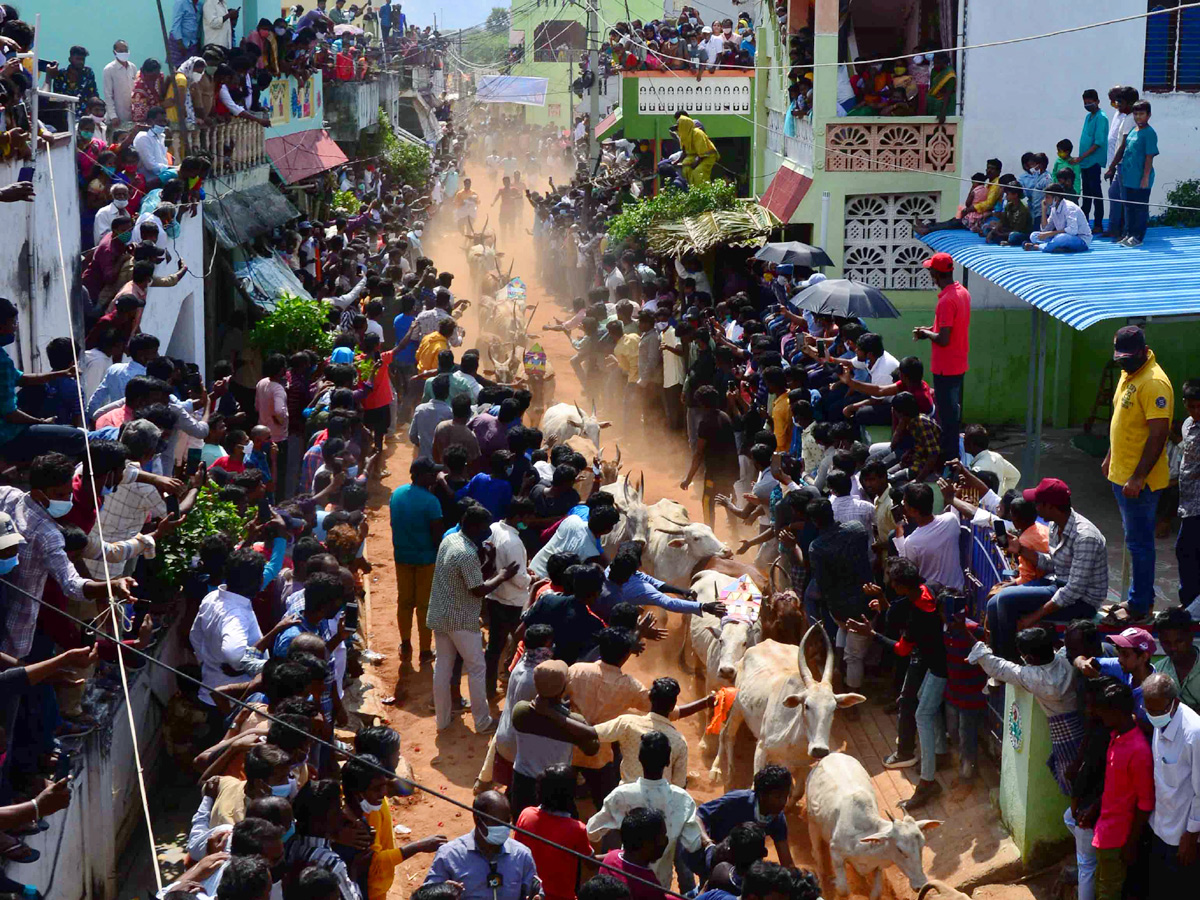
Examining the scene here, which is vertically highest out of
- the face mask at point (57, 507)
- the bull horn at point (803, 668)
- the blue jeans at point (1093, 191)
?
the blue jeans at point (1093, 191)

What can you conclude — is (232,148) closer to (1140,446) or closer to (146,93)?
(146,93)

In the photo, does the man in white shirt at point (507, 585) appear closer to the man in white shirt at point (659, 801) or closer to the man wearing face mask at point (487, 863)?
the man in white shirt at point (659, 801)

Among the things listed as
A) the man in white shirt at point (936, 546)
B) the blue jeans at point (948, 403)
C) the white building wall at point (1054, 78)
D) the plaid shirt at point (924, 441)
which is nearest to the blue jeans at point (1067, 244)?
the blue jeans at point (948, 403)

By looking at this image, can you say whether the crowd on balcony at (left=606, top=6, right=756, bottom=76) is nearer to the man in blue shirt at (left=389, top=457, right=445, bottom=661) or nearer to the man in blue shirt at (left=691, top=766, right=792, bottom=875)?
the man in blue shirt at (left=389, top=457, right=445, bottom=661)

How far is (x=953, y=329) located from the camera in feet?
37.7

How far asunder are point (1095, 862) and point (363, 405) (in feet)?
30.2

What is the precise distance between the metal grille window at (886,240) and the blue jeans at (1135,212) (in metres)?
3.39

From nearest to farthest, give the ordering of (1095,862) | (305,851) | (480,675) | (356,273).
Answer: (305,851) → (1095,862) → (480,675) → (356,273)

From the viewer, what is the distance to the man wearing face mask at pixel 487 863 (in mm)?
5910

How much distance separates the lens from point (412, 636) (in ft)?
37.4

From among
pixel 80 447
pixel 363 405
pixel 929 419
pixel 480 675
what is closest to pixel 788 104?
pixel 363 405

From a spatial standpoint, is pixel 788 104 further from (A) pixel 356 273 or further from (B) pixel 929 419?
(B) pixel 929 419

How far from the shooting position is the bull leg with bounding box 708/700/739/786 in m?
8.82

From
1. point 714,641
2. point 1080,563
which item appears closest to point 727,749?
point 714,641
